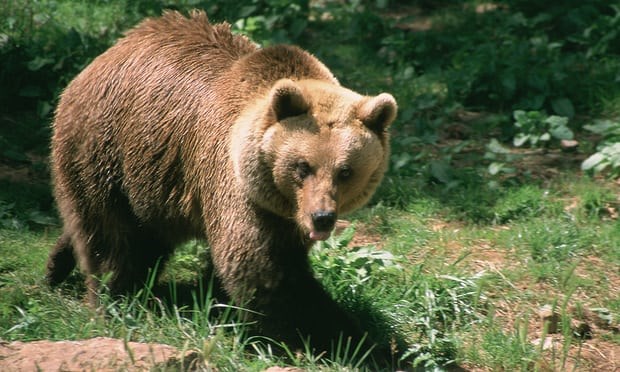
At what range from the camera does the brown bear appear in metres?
5.40

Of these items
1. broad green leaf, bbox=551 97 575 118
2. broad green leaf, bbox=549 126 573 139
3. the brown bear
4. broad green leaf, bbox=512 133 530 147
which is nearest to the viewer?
the brown bear

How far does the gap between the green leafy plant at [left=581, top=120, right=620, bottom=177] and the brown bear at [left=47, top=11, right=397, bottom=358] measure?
2.84 meters

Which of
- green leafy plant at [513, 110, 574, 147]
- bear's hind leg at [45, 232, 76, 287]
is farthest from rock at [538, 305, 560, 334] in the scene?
bear's hind leg at [45, 232, 76, 287]

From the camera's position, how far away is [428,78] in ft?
31.0

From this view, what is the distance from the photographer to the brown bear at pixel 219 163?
540cm

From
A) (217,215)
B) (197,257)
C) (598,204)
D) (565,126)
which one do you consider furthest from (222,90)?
(565,126)

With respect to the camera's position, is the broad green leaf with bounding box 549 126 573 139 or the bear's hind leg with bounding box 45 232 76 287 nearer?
the bear's hind leg with bounding box 45 232 76 287

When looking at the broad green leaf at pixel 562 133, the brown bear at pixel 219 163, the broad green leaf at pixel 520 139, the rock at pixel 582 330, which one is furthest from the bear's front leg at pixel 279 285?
the broad green leaf at pixel 562 133

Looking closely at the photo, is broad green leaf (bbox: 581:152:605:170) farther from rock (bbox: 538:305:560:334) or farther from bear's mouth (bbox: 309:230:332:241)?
bear's mouth (bbox: 309:230:332:241)

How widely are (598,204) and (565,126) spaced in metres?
1.29

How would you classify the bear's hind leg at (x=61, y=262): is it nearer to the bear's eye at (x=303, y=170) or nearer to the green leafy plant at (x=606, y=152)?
the bear's eye at (x=303, y=170)

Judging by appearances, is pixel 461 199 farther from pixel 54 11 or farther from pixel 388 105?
pixel 54 11

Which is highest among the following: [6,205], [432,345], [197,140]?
[197,140]

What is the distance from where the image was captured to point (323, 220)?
5129mm
